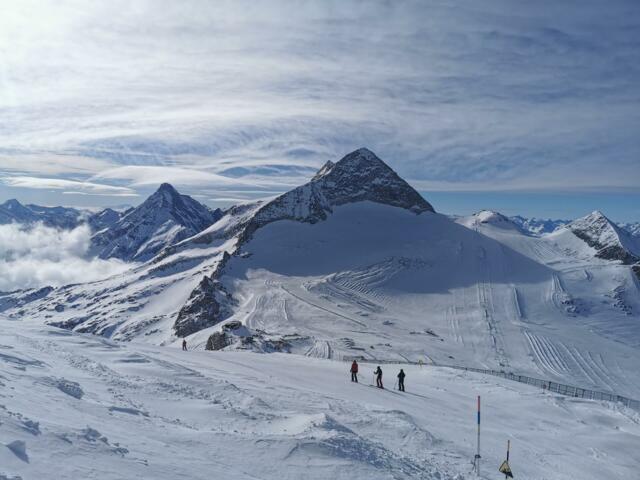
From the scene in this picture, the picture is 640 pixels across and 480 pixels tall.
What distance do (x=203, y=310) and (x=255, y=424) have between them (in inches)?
2955

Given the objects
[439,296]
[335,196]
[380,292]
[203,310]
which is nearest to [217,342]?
[203,310]

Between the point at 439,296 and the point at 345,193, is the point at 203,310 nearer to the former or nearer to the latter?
the point at 439,296

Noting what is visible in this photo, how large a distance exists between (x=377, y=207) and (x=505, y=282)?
60705 millimetres

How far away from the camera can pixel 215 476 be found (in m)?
10.1

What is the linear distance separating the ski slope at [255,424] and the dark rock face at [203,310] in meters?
57.4

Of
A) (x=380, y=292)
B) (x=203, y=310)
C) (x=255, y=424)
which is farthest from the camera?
(x=380, y=292)

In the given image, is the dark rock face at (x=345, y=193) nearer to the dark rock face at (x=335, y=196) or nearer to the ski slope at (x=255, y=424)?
the dark rock face at (x=335, y=196)

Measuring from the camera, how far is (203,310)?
286 ft

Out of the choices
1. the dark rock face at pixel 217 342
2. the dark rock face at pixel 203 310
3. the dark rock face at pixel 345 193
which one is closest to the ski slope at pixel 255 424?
the dark rock face at pixel 217 342

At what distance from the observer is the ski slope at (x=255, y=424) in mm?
10336

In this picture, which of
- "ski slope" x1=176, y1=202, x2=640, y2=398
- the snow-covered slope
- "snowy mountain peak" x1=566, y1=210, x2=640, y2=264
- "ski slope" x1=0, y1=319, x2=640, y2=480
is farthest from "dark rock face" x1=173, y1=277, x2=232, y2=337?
"snowy mountain peak" x1=566, y1=210, x2=640, y2=264

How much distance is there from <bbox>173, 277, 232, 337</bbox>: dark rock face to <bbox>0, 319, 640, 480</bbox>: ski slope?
57429 mm

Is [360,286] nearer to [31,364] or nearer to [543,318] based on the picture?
[543,318]

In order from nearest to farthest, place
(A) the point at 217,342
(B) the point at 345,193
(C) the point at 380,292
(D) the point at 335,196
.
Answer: (A) the point at 217,342 < (C) the point at 380,292 < (D) the point at 335,196 < (B) the point at 345,193
